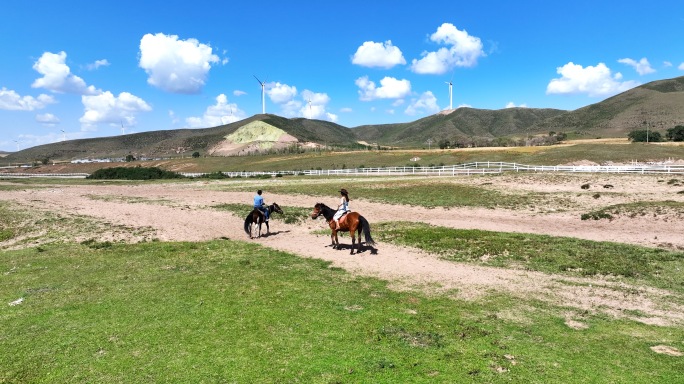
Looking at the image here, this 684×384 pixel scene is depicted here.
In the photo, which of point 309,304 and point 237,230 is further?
point 237,230

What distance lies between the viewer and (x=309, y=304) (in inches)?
442

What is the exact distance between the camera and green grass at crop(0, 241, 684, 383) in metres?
7.56

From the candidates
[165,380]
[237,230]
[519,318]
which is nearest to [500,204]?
[237,230]

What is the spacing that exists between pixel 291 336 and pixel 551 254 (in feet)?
42.7

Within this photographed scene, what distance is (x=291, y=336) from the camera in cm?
912

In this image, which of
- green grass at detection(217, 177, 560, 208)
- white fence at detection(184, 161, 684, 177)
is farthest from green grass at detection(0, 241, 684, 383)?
white fence at detection(184, 161, 684, 177)

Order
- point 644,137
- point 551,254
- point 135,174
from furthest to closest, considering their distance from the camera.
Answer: point 644,137
point 135,174
point 551,254

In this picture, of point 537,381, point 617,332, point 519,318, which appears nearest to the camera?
point 537,381

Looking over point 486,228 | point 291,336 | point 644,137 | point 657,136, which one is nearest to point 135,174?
point 486,228

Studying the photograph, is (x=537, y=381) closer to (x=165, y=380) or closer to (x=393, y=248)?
(x=165, y=380)

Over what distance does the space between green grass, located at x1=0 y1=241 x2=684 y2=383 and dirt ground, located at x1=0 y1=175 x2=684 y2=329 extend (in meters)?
1.25

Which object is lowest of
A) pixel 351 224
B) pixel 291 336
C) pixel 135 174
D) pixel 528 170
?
pixel 291 336

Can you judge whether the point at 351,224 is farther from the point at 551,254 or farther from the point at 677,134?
the point at 677,134

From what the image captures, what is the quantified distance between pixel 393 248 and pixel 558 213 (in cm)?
1625
